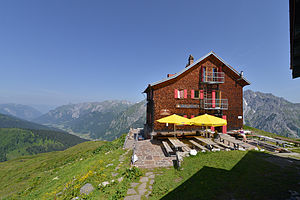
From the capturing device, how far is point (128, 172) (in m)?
6.64

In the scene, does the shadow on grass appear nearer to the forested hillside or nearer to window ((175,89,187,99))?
window ((175,89,187,99))

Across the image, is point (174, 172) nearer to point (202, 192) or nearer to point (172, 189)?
point (172, 189)

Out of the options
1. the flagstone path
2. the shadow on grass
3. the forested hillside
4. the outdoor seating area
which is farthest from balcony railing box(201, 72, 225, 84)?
the forested hillside

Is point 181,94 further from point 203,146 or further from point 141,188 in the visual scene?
point 141,188

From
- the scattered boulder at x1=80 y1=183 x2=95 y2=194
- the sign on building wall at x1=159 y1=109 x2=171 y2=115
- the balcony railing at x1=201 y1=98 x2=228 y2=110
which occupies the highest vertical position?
the balcony railing at x1=201 y1=98 x2=228 y2=110

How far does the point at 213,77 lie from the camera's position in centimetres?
1742


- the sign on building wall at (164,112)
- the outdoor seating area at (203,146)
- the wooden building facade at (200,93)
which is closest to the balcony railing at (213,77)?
the wooden building facade at (200,93)

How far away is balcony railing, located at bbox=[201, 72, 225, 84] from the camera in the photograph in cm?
1747

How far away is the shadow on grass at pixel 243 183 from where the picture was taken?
14.2 feet

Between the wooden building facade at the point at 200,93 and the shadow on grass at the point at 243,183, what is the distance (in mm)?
10331

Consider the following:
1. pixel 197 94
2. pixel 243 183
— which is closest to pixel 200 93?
pixel 197 94

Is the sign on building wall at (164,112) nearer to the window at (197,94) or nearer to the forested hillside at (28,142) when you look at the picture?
the window at (197,94)

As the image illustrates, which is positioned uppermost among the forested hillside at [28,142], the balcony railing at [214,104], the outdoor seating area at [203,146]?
the balcony railing at [214,104]

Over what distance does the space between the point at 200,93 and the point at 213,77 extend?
9.29 feet
